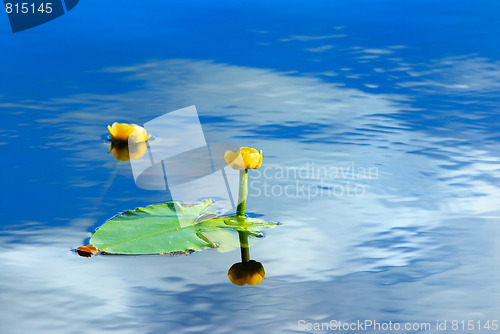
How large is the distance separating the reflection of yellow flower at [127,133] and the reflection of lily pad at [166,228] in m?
0.56

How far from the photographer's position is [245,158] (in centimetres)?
156

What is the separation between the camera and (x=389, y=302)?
135 cm

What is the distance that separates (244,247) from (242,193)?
15cm

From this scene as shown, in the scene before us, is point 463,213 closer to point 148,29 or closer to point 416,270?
point 416,270

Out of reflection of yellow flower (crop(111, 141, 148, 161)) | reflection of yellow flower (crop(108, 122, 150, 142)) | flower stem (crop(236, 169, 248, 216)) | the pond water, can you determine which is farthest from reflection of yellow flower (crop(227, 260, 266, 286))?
reflection of yellow flower (crop(108, 122, 150, 142))

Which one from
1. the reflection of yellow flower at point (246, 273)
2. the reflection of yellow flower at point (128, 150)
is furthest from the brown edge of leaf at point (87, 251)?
the reflection of yellow flower at point (128, 150)

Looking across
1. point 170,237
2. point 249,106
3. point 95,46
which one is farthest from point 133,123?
Answer: point 95,46

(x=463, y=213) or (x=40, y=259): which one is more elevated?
(x=463, y=213)

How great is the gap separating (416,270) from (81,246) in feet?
2.42

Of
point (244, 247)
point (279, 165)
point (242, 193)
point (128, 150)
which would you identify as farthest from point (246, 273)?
point (128, 150)

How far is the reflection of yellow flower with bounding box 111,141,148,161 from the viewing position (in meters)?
2.13

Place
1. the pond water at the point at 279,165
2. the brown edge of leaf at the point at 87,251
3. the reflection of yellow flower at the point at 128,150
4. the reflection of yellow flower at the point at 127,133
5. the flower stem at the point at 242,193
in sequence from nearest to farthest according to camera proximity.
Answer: the pond water at the point at 279,165 → the brown edge of leaf at the point at 87,251 → the flower stem at the point at 242,193 → the reflection of yellow flower at the point at 128,150 → the reflection of yellow flower at the point at 127,133

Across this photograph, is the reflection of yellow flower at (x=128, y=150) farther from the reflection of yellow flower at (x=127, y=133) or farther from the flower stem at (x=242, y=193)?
the flower stem at (x=242, y=193)

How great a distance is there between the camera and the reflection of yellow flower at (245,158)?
1558 mm
